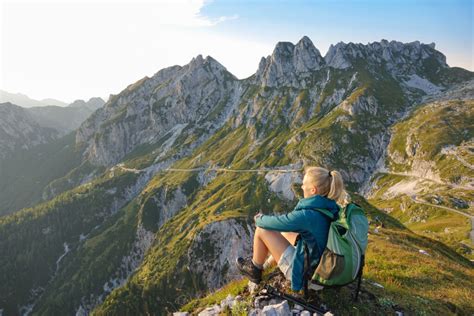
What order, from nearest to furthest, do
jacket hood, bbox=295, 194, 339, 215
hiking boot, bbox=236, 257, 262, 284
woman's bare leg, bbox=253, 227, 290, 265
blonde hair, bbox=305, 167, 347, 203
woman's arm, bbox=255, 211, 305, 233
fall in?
woman's arm, bbox=255, 211, 305, 233, jacket hood, bbox=295, 194, 339, 215, blonde hair, bbox=305, 167, 347, 203, woman's bare leg, bbox=253, 227, 290, 265, hiking boot, bbox=236, 257, 262, 284

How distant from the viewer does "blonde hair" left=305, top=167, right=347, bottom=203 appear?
902 cm

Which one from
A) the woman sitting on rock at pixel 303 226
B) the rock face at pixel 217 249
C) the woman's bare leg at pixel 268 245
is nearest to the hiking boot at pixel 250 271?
the woman's bare leg at pixel 268 245

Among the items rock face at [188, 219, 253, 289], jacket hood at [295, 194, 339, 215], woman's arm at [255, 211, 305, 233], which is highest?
jacket hood at [295, 194, 339, 215]

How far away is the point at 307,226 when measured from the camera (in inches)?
343

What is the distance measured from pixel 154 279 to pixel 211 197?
206ft

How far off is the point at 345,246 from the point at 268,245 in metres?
2.45

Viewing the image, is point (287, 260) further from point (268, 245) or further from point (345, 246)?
point (345, 246)

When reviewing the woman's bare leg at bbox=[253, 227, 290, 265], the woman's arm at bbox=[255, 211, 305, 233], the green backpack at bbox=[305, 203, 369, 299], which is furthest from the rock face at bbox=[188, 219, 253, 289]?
the woman's arm at bbox=[255, 211, 305, 233]

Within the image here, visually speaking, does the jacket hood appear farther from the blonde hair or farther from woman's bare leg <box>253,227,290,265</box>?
woman's bare leg <box>253,227,290,265</box>

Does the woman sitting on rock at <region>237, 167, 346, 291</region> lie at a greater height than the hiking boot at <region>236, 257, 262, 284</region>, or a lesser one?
greater

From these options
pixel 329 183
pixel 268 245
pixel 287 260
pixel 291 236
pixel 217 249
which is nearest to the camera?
pixel 329 183

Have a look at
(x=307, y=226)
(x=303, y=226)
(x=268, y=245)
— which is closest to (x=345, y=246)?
(x=307, y=226)

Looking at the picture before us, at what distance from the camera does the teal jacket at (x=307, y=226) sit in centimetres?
873

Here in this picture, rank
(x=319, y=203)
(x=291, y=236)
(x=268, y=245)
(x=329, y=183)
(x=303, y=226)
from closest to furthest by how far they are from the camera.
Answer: (x=303, y=226), (x=319, y=203), (x=329, y=183), (x=291, y=236), (x=268, y=245)
